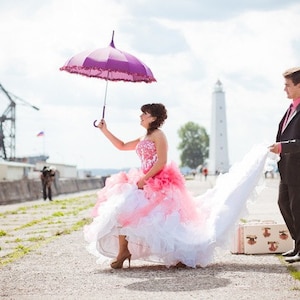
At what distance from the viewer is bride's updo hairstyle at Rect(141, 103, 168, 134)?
9609mm

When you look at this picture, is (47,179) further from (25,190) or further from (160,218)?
(160,218)

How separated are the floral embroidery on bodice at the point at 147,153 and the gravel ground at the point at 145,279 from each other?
1194 millimetres

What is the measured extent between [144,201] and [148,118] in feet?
3.32

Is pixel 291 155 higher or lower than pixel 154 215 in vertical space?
higher

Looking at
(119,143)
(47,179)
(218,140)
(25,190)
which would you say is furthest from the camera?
(218,140)

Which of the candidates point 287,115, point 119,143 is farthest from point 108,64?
point 287,115

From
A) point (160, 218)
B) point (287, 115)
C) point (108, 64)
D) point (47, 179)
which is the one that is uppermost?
point (108, 64)

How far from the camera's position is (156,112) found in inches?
378

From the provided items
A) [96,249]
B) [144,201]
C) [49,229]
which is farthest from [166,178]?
[49,229]

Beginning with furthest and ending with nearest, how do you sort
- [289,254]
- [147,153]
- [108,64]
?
1. [289,254]
2. [108,64]
3. [147,153]

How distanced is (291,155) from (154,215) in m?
1.73

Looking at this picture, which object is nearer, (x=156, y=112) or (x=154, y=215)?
(x=154, y=215)

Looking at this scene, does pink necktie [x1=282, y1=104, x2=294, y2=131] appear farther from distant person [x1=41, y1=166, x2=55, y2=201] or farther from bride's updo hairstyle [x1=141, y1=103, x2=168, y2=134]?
distant person [x1=41, y1=166, x2=55, y2=201]

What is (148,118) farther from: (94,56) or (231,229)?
(231,229)
